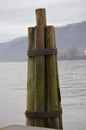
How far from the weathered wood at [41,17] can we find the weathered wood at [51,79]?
0.16 m

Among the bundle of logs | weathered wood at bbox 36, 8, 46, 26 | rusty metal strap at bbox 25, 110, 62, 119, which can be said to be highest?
weathered wood at bbox 36, 8, 46, 26

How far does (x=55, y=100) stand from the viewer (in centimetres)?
604

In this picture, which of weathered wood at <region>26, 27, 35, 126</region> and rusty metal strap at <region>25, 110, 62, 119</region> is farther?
weathered wood at <region>26, 27, 35, 126</region>

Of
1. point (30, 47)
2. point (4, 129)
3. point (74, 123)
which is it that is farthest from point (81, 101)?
point (4, 129)

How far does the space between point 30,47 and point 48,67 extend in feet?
1.56

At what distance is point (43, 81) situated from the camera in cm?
600

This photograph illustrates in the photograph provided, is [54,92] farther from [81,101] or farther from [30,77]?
[81,101]

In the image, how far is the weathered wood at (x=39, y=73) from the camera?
5.97 metres

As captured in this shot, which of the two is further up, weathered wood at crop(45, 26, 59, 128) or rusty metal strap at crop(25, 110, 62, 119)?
weathered wood at crop(45, 26, 59, 128)

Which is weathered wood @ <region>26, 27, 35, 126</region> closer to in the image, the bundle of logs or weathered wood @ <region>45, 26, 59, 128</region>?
the bundle of logs

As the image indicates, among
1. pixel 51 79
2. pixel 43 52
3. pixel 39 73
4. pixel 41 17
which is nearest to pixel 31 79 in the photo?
pixel 39 73

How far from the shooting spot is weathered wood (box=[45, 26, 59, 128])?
603cm

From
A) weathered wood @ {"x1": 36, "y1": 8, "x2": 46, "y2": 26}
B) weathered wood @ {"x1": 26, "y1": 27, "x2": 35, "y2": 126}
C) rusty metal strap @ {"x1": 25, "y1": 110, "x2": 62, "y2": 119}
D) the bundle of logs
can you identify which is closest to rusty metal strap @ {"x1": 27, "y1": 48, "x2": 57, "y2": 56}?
the bundle of logs

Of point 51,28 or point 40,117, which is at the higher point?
point 51,28
